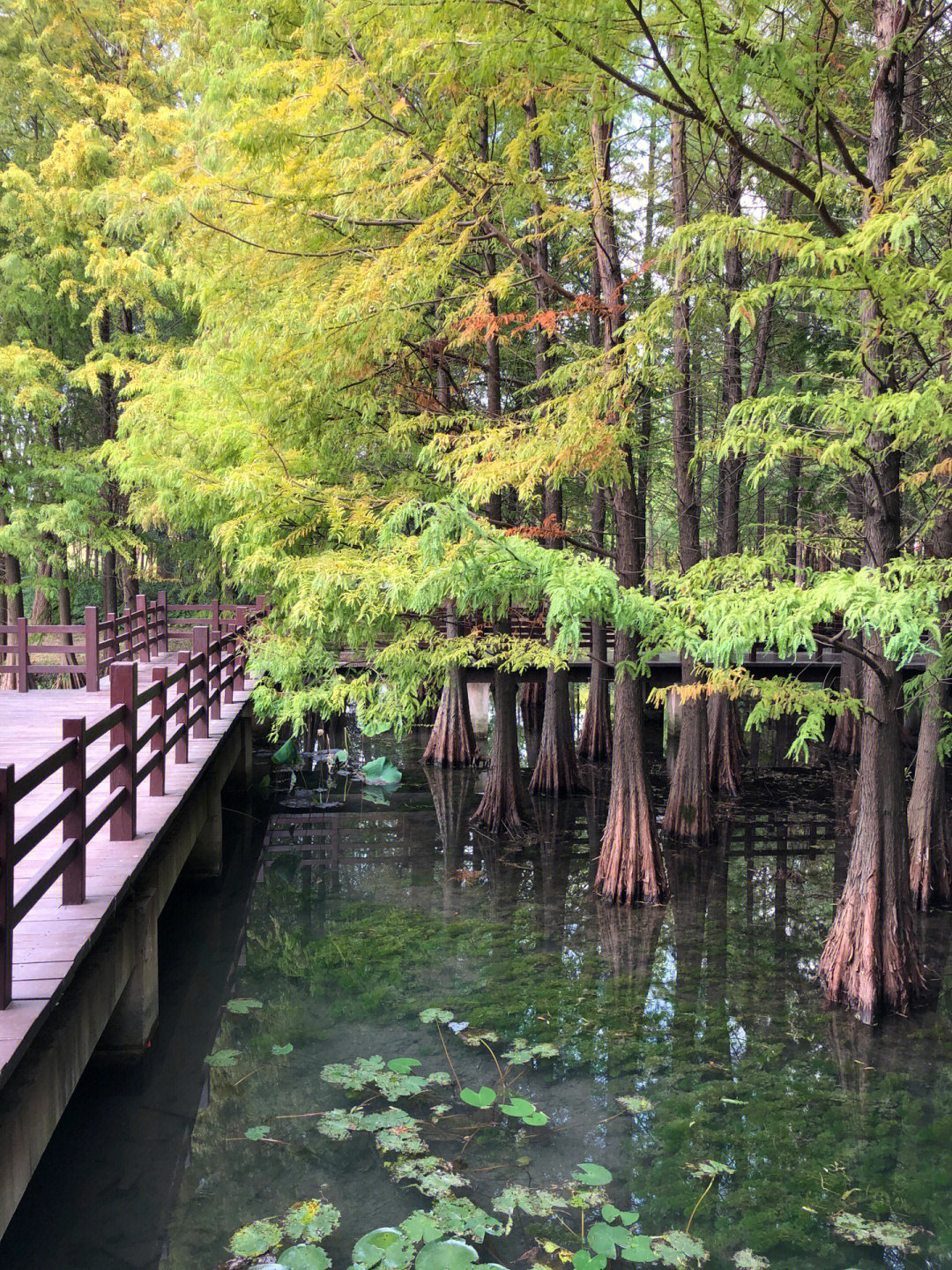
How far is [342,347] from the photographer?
406 inches

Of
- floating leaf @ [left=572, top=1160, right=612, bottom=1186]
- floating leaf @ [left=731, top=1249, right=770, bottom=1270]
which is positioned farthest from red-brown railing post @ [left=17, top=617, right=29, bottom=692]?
floating leaf @ [left=731, top=1249, right=770, bottom=1270]

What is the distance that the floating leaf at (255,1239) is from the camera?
5.02 m

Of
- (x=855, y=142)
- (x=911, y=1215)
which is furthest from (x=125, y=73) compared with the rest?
(x=911, y=1215)

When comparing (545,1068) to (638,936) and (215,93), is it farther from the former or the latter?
(215,93)

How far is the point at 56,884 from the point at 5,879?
2.20 metres

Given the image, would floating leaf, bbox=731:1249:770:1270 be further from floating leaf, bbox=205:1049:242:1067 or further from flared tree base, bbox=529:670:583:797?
flared tree base, bbox=529:670:583:797

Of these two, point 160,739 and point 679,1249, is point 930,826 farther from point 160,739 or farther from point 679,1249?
point 160,739

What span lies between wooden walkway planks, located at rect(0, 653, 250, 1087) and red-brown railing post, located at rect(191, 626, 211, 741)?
19cm

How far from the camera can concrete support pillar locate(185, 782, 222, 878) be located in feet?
39.3

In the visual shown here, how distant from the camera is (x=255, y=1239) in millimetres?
5125

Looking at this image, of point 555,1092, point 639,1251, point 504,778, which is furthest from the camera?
point 504,778

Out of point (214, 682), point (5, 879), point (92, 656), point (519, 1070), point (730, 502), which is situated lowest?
point (519, 1070)

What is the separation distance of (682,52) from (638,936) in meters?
8.31

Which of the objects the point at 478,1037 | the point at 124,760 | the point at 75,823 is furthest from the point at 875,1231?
the point at 124,760
